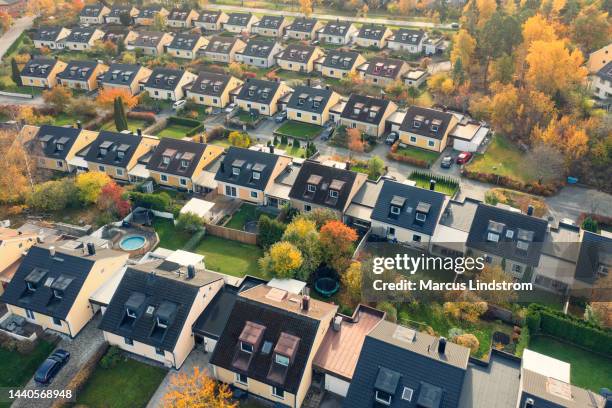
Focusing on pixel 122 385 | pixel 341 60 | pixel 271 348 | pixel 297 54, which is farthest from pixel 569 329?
pixel 297 54

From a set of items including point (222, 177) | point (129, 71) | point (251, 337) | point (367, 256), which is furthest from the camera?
point (129, 71)

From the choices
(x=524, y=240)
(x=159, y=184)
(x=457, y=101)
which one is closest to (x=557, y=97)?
(x=457, y=101)

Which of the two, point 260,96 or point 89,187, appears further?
point 260,96

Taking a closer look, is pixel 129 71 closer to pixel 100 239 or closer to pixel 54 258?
pixel 100 239

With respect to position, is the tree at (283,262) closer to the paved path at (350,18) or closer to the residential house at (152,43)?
the residential house at (152,43)

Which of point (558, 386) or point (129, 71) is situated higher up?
point (558, 386)

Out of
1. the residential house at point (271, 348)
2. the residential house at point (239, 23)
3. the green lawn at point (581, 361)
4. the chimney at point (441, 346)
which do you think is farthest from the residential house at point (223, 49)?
the chimney at point (441, 346)

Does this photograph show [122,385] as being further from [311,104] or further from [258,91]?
[258,91]
